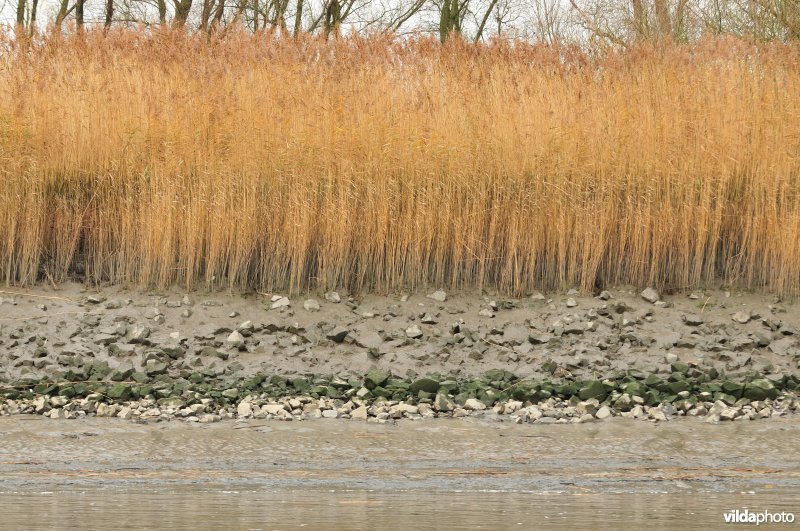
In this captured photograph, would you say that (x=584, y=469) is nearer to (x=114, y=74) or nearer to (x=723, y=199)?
(x=723, y=199)

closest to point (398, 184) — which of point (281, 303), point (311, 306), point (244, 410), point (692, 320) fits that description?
point (311, 306)

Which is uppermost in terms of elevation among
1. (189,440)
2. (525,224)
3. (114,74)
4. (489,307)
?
(114,74)

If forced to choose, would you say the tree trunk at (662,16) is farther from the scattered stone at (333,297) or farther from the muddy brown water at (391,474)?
the muddy brown water at (391,474)

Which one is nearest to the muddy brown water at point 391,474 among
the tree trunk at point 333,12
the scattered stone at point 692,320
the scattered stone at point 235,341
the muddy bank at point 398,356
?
the muddy bank at point 398,356

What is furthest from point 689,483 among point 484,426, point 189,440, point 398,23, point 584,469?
point 398,23

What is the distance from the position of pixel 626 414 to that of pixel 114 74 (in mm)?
5893

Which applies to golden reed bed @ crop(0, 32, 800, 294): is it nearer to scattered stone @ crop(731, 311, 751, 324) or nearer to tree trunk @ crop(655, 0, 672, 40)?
scattered stone @ crop(731, 311, 751, 324)

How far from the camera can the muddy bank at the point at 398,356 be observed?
20.5 feet

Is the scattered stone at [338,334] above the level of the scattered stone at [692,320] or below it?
below

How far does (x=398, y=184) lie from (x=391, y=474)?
3983 mm

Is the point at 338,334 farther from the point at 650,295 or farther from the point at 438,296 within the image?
the point at 650,295

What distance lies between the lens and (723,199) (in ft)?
27.3

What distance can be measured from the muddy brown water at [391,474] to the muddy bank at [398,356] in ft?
1.13

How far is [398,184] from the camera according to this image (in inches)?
331
